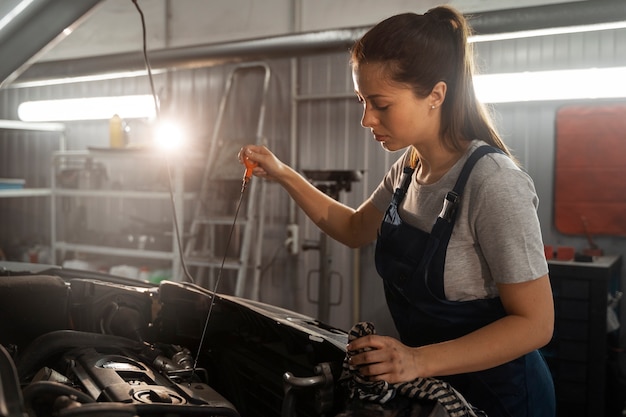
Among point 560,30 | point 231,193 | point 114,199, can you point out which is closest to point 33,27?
point 560,30

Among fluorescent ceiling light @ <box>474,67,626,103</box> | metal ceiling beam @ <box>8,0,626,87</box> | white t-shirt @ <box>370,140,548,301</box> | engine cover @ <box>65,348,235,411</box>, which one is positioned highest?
metal ceiling beam @ <box>8,0,626,87</box>

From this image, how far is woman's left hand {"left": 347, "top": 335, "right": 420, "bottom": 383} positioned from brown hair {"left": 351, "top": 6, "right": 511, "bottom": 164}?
1.71ft

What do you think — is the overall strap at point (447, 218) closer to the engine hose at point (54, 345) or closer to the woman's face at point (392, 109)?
the woman's face at point (392, 109)

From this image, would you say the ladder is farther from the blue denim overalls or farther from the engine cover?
the blue denim overalls

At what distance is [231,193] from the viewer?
5086 mm

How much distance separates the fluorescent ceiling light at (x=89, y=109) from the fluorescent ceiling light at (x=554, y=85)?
2982 millimetres

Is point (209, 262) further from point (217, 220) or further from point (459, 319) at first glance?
point (459, 319)

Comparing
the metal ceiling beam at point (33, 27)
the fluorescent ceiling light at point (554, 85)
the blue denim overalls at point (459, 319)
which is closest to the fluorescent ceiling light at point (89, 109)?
the fluorescent ceiling light at point (554, 85)

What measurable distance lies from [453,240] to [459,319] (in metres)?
0.18

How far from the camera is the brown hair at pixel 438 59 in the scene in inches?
51.2

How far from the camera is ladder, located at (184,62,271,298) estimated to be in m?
4.68

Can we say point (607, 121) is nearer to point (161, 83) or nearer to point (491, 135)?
point (491, 135)

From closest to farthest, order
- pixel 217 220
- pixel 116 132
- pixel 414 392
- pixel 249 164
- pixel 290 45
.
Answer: pixel 414 392 < pixel 249 164 < pixel 290 45 < pixel 217 220 < pixel 116 132

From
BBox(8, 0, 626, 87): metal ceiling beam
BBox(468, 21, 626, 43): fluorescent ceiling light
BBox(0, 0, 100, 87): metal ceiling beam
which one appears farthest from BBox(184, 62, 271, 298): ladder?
BBox(0, 0, 100, 87): metal ceiling beam
